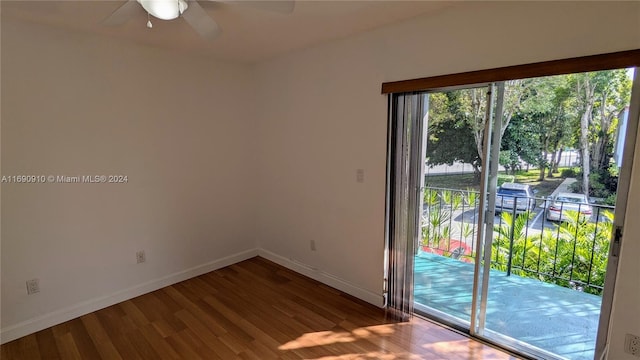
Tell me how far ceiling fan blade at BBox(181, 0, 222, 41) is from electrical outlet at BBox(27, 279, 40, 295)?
7.69ft

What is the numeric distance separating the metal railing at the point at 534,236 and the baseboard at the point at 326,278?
637 millimetres

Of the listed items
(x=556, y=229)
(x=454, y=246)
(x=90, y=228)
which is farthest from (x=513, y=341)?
(x=90, y=228)

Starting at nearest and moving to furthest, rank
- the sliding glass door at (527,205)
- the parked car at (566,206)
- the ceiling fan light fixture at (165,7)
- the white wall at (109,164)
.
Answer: the ceiling fan light fixture at (165,7), the sliding glass door at (527,205), the parked car at (566,206), the white wall at (109,164)

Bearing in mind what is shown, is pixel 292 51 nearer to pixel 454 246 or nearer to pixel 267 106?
pixel 267 106

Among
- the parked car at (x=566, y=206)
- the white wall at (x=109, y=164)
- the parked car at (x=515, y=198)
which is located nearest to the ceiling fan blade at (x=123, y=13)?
the white wall at (x=109, y=164)

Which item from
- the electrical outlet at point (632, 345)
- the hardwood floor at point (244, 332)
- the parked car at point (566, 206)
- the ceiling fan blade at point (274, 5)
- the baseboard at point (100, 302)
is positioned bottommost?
the hardwood floor at point (244, 332)

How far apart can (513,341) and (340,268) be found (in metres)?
1.47

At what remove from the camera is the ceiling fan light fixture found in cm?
146

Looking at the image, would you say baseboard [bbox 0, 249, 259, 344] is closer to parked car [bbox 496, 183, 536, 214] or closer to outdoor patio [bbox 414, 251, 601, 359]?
outdoor patio [bbox 414, 251, 601, 359]

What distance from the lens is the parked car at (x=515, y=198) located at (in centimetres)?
231

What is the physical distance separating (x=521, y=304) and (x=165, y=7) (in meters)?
3.33

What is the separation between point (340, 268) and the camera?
299 cm

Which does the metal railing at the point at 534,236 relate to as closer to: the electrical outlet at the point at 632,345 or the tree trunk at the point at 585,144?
the tree trunk at the point at 585,144

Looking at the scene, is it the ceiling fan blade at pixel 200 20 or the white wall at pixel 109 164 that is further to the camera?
the white wall at pixel 109 164
